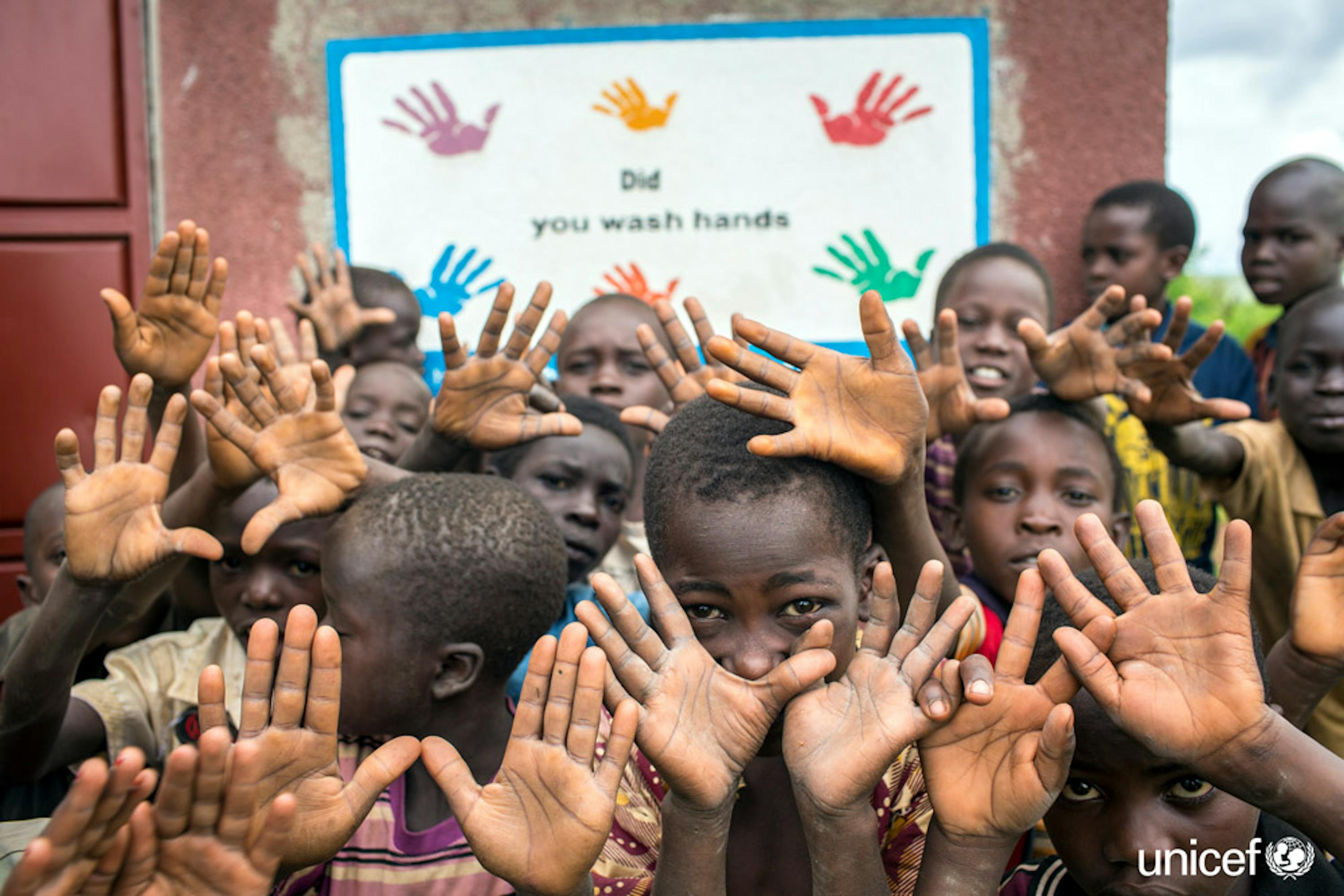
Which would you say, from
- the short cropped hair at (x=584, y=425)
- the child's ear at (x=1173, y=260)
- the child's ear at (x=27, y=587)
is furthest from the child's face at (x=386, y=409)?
the child's ear at (x=1173, y=260)

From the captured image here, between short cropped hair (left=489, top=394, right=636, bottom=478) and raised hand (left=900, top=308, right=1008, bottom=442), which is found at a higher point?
raised hand (left=900, top=308, right=1008, bottom=442)

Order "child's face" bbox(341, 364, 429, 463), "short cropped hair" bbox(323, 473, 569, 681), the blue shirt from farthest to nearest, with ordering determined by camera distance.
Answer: "child's face" bbox(341, 364, 429, 463)
the blue shirt
"short cropped hair" bbox(323, 473, 569, 681)

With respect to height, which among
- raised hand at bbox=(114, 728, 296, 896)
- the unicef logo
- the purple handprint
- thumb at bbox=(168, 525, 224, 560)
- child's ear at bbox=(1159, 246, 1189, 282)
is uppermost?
the purple handprint

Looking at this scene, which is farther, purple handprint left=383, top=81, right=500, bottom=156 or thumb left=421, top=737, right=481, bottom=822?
purple handprint left=383, top=81, right=500, bottom=156

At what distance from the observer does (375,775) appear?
4.50ft

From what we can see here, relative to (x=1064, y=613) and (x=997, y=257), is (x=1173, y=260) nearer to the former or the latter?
(x=997, y=257)

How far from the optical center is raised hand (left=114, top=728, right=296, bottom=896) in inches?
47.6

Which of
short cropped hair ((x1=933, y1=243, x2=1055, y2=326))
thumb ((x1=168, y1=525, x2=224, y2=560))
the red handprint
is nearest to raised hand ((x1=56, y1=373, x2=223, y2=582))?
thumb ((x1=168, y1=525, x2=224, y2=560))

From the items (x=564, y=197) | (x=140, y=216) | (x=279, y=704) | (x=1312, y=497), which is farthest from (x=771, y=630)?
(x=140, y=216)

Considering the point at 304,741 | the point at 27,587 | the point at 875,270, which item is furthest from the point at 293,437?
the point at 875,270

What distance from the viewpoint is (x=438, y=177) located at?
386cm

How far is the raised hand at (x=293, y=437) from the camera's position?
1.92 m

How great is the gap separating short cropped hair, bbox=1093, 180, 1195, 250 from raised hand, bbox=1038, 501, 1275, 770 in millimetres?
2662

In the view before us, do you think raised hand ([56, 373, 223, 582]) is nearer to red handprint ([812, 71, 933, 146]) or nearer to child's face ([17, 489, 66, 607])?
child's face ([17, 489, 66, 607])
